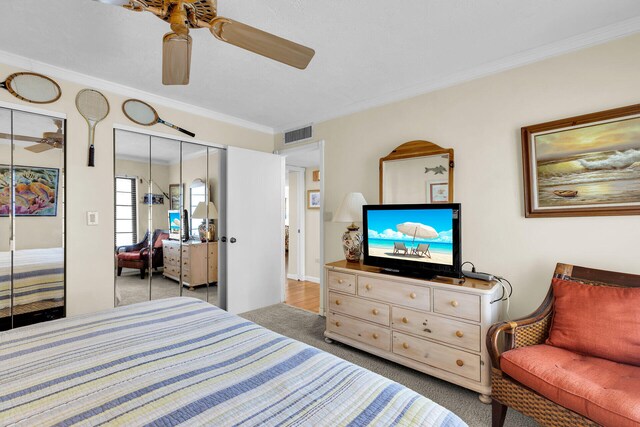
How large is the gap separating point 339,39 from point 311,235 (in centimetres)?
371

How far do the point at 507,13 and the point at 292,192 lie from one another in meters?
4.24

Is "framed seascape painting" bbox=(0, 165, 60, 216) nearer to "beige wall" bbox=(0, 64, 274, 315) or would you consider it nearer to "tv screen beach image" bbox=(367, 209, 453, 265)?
"beige wall" bbox=(0, 64, 274, 315)

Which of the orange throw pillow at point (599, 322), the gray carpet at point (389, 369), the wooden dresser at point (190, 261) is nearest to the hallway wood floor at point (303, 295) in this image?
the gray carpet at point (389, 369)

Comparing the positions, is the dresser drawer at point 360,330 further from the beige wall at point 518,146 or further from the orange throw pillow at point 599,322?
the orange throw pillow at point 599,322

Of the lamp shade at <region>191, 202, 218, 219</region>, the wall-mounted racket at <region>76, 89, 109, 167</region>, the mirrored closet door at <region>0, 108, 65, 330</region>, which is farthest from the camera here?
the lamp shade at <region>191, 202, 218, 219</region>

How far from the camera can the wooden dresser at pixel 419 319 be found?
6.46 ft

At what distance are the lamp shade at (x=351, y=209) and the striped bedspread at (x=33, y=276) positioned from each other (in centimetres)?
244

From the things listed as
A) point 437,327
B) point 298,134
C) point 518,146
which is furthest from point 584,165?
point 298,134

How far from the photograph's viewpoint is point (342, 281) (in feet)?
8.79

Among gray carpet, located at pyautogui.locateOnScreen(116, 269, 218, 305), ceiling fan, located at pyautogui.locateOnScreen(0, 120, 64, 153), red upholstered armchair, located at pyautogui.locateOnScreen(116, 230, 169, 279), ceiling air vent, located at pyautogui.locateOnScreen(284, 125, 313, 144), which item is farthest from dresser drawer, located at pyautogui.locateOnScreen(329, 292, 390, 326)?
ceiling fan, located at pyautogui.locateOnScreen(0, 120, 64, 153)

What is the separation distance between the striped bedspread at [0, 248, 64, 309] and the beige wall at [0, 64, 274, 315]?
82mm

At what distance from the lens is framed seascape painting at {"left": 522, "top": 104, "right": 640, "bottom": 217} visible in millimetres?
1840

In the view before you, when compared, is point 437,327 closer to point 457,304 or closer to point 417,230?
point 457,304

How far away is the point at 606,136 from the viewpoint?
191 centimetres
